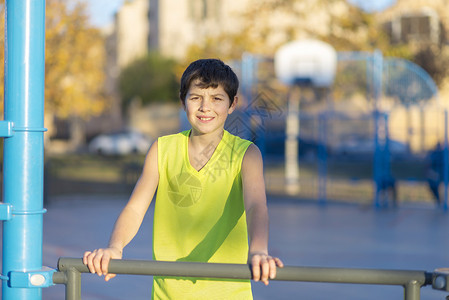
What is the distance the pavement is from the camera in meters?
6.48

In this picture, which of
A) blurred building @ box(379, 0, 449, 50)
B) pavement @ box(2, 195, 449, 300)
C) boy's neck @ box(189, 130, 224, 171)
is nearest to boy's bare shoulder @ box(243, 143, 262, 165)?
boy's neck @ box(189, 130, 224, 171)

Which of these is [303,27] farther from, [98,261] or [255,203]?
[98,261]

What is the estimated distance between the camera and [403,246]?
9.59m

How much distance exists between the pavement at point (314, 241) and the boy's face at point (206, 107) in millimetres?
3856

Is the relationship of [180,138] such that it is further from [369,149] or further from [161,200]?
[369,149]

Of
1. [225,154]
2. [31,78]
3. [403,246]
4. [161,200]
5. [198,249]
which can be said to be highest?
[31,78]

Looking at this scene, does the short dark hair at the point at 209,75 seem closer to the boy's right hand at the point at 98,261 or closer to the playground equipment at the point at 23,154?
the playground equipment at the point at 23,154

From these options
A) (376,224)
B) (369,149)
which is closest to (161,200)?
(376,224)

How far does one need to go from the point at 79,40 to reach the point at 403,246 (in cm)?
1405

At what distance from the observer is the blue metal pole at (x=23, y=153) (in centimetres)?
227

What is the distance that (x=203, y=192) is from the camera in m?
2.56

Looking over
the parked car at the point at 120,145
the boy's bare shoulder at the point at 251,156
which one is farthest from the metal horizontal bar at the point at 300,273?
the parked car at the point at 120,145

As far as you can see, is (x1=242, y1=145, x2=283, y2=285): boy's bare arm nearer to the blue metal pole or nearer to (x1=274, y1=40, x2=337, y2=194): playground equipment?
the blue metal pole

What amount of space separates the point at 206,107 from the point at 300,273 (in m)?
0.79
